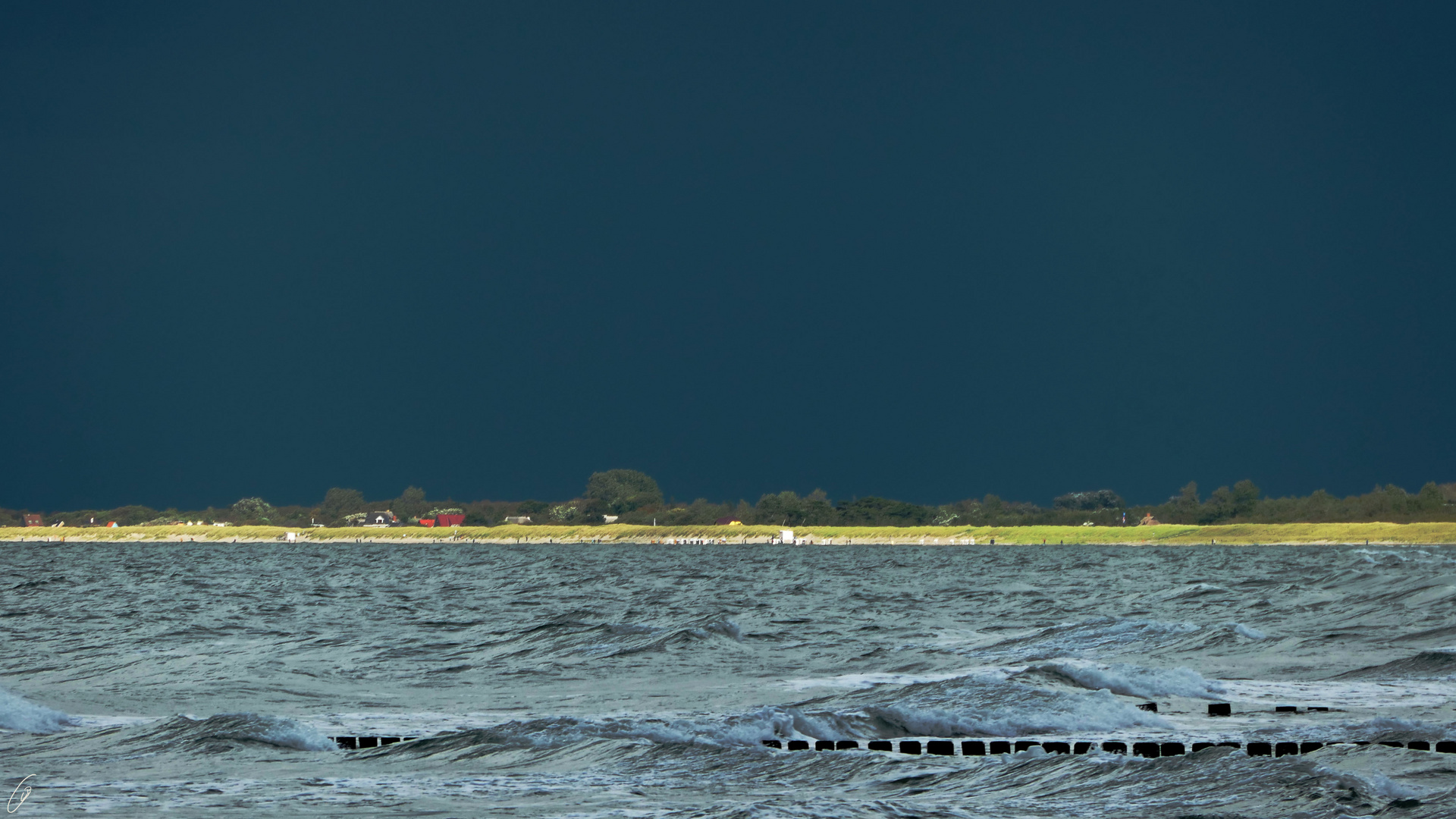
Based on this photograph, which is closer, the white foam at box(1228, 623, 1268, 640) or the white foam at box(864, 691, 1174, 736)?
the white foam at box(864, 691, 1174, 736)

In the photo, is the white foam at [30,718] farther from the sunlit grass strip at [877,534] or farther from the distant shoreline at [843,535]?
the sunlit grass strip at [877,534]

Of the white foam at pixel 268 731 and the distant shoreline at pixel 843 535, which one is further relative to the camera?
the distant shoreline at pixel 843 535

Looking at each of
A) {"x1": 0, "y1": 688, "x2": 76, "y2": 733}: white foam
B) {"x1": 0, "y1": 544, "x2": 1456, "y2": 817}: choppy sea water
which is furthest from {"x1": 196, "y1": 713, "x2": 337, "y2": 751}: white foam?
{"x1": 0, "y1": 688, "x2": 76, "y2": 733}: white foam

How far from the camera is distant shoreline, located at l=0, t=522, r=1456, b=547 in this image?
12862 centimetres

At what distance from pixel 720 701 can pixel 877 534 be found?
161 m

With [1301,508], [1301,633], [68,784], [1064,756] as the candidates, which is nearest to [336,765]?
[68,784]

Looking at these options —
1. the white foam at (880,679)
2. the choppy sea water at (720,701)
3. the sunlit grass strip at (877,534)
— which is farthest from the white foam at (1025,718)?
the sunlit grass strip at (877,534)

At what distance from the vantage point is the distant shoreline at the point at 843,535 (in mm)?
128625

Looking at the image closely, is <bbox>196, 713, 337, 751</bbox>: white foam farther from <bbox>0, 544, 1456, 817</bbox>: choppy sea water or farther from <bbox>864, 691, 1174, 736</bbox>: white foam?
<bbox>864, 691, 1174, 736</bbox>: white foam

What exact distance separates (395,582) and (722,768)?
156ft

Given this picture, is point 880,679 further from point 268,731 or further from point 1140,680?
point 268,731

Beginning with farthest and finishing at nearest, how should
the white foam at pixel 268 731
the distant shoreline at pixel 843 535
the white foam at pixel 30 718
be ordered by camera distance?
1. the distant shoreline at pixel 843 535
2. the white foam at pixel 30 718
3. the white foam at pixel 268 731

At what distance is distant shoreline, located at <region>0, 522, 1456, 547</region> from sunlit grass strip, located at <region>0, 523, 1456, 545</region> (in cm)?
12

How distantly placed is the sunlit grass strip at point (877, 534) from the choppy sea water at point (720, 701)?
101 m
